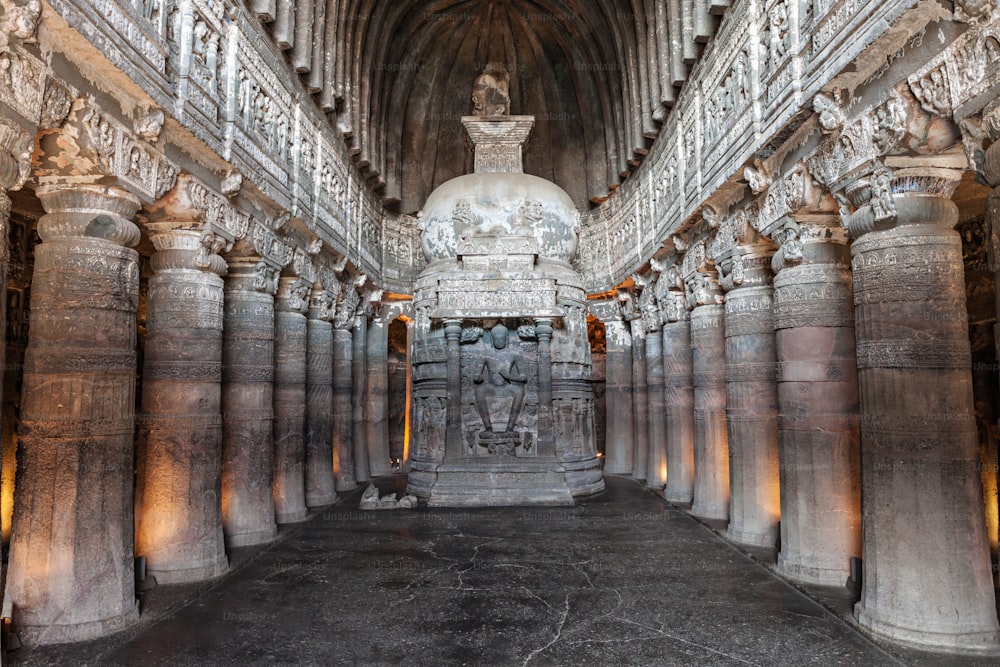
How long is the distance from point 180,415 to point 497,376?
6221mm

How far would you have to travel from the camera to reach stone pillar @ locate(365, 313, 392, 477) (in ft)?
53.0

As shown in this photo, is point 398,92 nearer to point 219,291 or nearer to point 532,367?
point 532,367

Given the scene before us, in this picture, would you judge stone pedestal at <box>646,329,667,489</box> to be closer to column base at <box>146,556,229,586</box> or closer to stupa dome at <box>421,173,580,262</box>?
stupa dome at <box>421,173,580,262</box>

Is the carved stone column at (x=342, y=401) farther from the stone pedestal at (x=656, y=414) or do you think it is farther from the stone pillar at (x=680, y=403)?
the stone pillar at (x=680, y=403)

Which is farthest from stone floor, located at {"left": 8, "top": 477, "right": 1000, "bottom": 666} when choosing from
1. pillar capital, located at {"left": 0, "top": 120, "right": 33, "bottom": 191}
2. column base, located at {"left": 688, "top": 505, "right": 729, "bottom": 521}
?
pillar capital, located at {"left": 0, "top": 120, "right": 33, "bottom": 191}

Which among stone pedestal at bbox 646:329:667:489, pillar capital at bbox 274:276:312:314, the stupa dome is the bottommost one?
stone pedestal at bbox 646:329:667:489

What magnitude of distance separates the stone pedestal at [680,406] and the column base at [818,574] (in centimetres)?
464

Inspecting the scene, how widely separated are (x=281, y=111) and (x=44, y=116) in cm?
535

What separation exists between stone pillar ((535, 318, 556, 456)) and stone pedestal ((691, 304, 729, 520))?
279cm

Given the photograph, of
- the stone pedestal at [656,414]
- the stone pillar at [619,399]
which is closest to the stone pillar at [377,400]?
the stone pillar at [619,399]

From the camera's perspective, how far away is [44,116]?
4980 millimetres

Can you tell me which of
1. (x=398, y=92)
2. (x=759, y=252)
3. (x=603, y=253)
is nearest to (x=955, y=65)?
(x=759, y=252)

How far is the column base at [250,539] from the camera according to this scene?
348 inches

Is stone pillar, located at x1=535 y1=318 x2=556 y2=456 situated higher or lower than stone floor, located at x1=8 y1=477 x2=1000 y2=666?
higher
